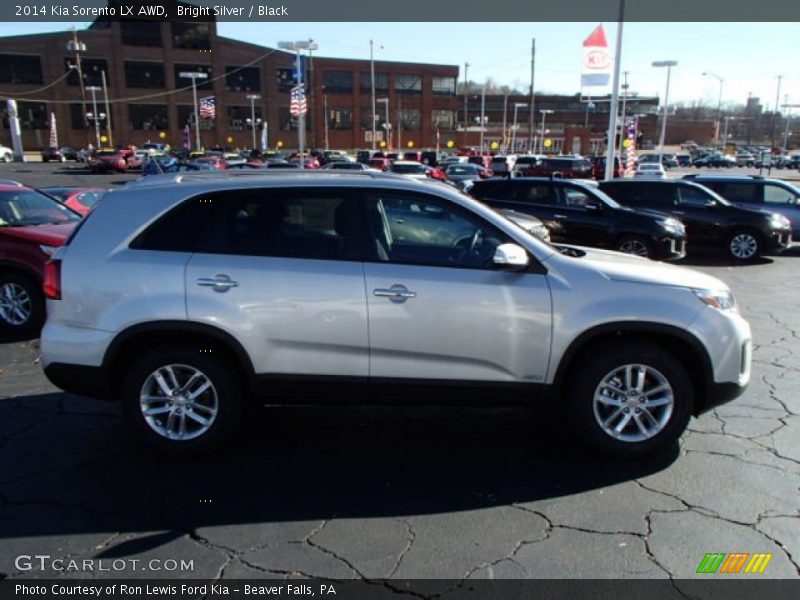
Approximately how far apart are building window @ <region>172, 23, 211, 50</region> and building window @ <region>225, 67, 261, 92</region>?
4183mm

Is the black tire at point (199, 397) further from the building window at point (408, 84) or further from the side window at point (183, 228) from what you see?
the building window at point (408, 84)

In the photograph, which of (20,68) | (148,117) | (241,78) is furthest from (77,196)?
(241,78)

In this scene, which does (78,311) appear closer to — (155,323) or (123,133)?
(155,323)

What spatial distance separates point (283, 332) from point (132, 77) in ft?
261

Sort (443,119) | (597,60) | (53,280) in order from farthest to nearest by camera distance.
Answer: (443,119) < (597,60) < (53,280)

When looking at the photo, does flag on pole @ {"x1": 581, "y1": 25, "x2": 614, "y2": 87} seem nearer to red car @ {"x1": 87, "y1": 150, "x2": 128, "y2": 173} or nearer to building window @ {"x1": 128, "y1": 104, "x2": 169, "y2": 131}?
red car @ {"x1": 87, "y1": 150, "x2": 128, "y2": 173}

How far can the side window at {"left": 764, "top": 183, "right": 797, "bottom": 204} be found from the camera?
45.6 feet

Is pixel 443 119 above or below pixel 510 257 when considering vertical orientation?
above

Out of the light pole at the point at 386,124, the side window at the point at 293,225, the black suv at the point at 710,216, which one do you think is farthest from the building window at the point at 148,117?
the side window at the point at 293,225

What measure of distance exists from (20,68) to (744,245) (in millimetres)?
78448

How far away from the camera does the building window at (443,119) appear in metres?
90.8

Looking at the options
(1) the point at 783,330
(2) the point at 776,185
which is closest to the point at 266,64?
(2) the point at 776,185

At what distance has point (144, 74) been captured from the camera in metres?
72.4

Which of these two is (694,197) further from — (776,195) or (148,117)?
(148,117)
